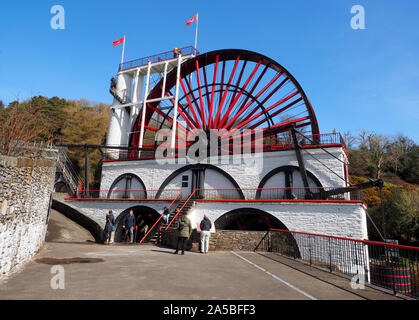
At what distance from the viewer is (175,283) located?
17.1 feet

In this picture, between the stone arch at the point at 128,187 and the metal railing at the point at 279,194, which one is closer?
the metal railing at the point at 279,194

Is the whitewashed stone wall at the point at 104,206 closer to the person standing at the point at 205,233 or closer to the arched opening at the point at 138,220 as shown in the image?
the arched opening at the point at 138,220

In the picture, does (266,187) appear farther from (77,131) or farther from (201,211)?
(77,131)

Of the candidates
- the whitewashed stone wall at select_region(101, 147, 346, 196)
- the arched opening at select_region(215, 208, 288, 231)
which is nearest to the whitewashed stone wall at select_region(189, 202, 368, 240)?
the arched opening at select_region(215, 208, 288, 231)

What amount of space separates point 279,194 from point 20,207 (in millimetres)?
13750

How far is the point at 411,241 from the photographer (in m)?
23.5

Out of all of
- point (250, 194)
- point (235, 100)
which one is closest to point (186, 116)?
point (235, 100)

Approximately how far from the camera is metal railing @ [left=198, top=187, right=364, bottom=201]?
48.4ft

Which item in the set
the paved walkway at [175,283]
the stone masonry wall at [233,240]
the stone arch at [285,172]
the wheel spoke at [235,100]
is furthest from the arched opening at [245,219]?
the paved walkway at [175,283]

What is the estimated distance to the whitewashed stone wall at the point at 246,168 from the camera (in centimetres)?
1580

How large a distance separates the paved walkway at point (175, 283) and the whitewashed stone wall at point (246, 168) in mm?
9922

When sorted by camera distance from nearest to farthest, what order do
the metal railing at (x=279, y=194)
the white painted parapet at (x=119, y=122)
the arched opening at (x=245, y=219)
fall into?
the metal railing at (x=279, y=194) < the arched opening at (x=245, y=219) < the white painted parapet at (x=119, y=122)
